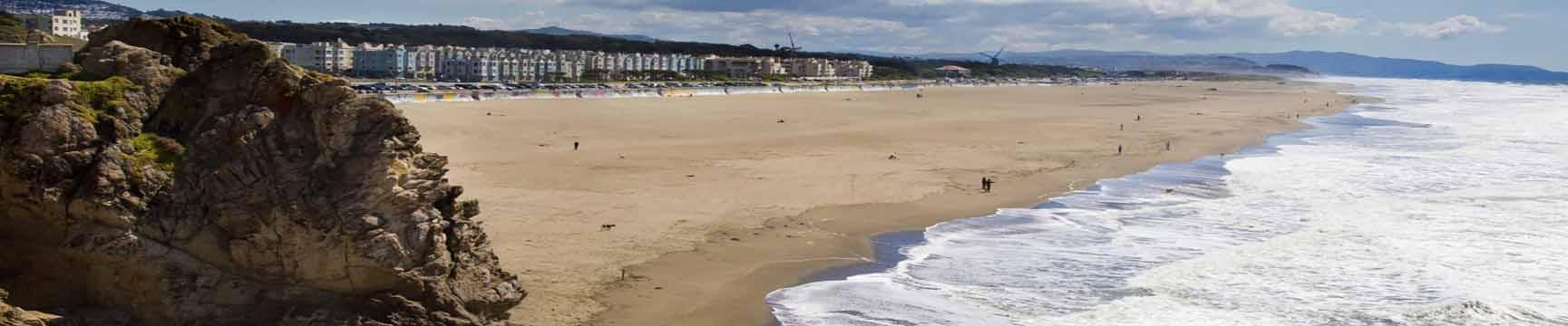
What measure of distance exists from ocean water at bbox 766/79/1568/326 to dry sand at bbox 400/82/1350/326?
1.26 m

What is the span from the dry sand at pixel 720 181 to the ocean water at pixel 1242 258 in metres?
1.26

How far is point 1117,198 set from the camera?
25.1m

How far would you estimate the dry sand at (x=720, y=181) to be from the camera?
48.2 feet

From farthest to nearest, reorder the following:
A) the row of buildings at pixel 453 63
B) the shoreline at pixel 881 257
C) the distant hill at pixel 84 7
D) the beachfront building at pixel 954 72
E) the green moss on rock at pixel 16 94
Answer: the beachfront building at pixel 954 72
the distant hill at pixel 84 7
the row of buildings at pixel 453 63
the shoreline at pixel 881 257
the green moss on rock at pixel 16 94

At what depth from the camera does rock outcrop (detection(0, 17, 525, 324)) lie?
28.0ft

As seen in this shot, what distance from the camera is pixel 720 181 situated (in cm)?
2492

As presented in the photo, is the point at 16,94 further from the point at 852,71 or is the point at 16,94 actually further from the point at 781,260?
the point at 852,71

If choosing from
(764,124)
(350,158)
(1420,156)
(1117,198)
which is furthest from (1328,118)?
(350,158)

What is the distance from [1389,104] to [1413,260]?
261 ft

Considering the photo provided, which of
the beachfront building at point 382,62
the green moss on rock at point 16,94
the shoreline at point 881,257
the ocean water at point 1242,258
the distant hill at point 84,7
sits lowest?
the shoreline at point 881,257

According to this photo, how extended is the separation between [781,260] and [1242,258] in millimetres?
6922

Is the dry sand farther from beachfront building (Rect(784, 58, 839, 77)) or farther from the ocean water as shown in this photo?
beachfront building (Rect(784, 58, 839, 77))

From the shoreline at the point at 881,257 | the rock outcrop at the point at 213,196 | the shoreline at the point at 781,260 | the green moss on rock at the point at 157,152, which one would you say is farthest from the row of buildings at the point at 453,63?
the green moss on rock at the point at 157,152

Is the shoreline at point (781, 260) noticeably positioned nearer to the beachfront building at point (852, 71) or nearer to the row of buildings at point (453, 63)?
the row of buildings at point (453, 63)
